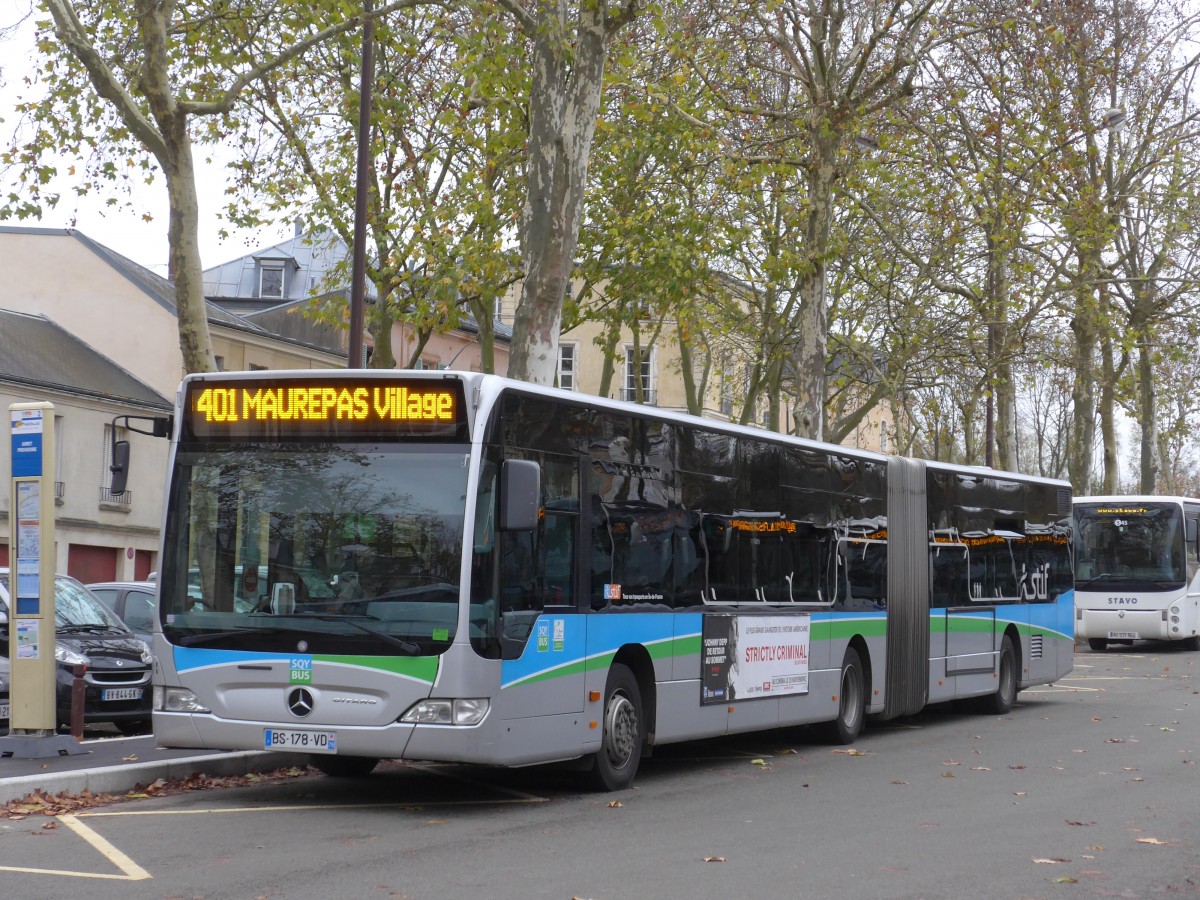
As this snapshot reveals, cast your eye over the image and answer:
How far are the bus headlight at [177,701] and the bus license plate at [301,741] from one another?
51 centimetres

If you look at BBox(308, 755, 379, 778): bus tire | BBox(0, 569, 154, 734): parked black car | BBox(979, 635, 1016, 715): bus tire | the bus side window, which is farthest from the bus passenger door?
BBox(979, 635, 1016, 715): bus tire

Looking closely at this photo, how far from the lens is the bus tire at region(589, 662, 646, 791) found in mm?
12195

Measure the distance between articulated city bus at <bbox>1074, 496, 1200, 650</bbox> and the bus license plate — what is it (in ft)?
91.4

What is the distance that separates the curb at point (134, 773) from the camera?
10.9 metres

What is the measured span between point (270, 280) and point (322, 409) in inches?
2001

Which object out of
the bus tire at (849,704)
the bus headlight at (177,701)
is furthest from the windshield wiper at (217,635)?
the bus tire at (849,704)

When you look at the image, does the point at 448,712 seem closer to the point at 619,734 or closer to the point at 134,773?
the point at 619,734

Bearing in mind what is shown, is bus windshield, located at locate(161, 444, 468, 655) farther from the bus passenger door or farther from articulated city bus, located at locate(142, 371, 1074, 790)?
the bus passenger door

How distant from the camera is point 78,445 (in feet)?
137

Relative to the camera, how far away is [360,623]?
10.8 meters

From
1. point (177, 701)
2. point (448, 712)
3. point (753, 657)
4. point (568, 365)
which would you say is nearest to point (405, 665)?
point (448, 712)

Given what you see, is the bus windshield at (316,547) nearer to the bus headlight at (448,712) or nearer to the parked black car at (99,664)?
the bus headlight at (448,712)

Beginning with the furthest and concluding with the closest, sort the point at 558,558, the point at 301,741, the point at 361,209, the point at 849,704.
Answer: the point at 361,209 < the point at 849,704 < the point at 558,558 < the point at 301,741

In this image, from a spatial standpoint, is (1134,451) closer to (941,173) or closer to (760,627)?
(941,173)
